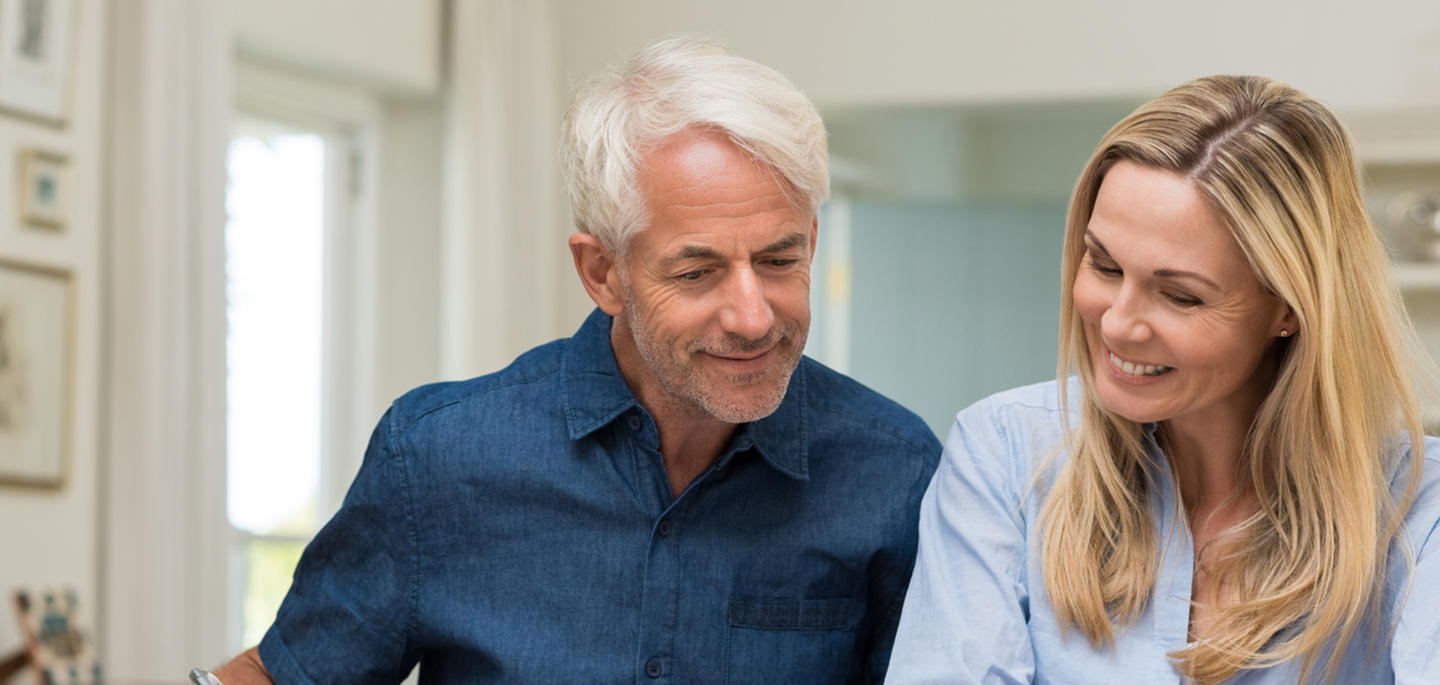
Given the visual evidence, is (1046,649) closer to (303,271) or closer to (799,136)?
(799,136)

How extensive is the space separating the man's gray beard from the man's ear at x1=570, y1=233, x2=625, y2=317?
58 mm

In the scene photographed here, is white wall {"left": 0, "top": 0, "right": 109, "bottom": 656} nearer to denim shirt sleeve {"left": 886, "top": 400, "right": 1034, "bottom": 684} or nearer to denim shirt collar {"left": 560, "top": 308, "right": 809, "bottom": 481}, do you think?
denim shirt collar {"left": 560, "top": 308, "right": 809, "bottom": 481}

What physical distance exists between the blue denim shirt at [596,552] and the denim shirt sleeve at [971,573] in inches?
5.3

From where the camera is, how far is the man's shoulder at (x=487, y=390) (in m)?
1.68

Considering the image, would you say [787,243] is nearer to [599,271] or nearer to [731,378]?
[731,378]

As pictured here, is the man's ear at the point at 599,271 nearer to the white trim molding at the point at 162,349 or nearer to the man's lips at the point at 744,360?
the man's lips at the point at 744,360

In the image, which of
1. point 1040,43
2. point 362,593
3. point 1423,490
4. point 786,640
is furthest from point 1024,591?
point 1040,43

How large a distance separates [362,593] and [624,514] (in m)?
0.32

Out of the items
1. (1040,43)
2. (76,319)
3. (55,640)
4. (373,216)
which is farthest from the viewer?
(1040,43)

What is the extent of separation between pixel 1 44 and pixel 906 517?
234 centimetres

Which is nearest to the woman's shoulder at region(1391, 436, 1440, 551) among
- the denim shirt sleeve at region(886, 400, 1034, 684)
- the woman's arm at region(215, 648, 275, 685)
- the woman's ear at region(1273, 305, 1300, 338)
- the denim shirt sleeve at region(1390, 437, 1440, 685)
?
the denim shirt sleeve at region(1390, 437, 1440, 685)

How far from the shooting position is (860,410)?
1.71 meters

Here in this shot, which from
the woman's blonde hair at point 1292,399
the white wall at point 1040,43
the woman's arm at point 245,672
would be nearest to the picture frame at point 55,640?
the woman's arm at point 245,672

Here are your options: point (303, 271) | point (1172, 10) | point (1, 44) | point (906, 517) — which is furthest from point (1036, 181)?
point (906, 517)
